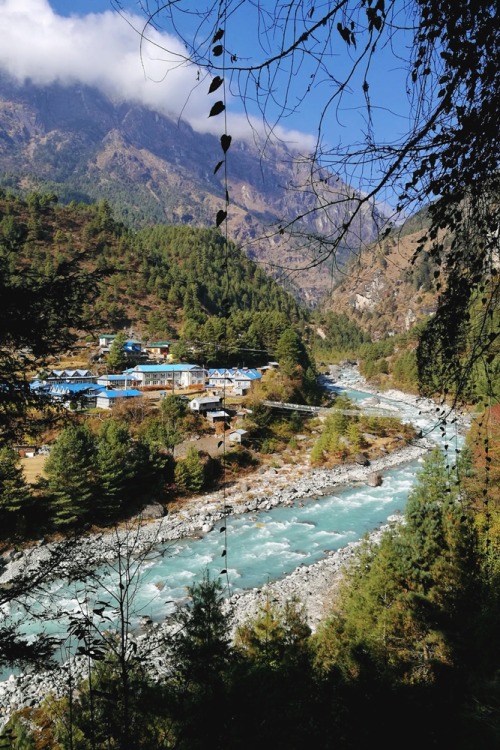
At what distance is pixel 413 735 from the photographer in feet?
15.5

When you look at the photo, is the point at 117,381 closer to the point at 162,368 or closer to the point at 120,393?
the point at 120,393

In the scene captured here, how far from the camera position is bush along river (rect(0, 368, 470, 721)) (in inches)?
394

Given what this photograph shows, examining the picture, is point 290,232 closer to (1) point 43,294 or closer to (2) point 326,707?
(1) point 43,294

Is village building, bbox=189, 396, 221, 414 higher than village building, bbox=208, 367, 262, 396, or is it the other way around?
village building, bbox=208, 367, 262, 396

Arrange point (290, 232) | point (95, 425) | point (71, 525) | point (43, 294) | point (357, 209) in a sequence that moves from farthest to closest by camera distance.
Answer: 1. point (95, 425)
2. point (71, 525)
3. point (43, 294)
4. point (290, 232)
5. point (357, 209)

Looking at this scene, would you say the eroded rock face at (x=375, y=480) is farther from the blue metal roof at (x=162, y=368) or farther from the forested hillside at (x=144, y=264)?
the forested hillside at (x=144, y=264)

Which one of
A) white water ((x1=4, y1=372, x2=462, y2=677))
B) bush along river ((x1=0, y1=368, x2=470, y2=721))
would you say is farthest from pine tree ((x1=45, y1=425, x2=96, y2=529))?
white water ((x1=4, y1=372, x2=462, y2=677))

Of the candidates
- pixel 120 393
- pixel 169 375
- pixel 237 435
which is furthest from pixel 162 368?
pixel 237 435

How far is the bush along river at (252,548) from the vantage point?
1001 centimetres

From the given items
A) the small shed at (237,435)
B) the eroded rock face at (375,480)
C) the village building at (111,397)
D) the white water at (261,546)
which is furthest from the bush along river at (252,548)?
the village building at (111,397)

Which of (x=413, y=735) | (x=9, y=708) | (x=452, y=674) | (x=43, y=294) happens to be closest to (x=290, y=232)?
(x=43, y=294)

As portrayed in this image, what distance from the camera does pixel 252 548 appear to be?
1412 centimetres

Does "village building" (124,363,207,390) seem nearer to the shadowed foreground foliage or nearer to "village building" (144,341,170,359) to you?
"village building" (144,341,170,359)

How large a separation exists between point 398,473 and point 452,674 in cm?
1576
